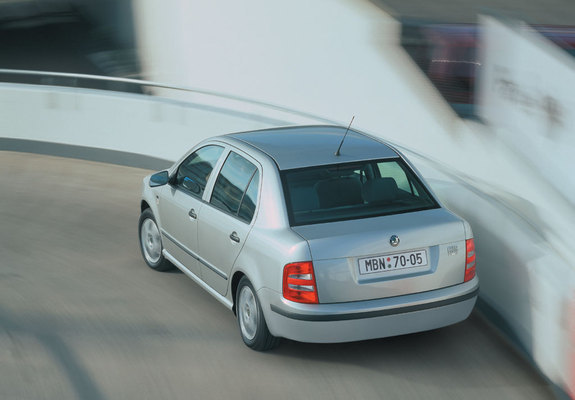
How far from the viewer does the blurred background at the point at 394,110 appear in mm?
6469

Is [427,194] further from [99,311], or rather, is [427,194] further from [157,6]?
[157,6]

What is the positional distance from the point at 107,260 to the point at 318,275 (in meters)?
3.73

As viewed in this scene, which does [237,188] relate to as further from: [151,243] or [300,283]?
[151,243]

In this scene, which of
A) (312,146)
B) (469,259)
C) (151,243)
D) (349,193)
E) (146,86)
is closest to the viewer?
(469,259)

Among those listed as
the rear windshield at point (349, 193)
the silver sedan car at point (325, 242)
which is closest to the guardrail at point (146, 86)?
the silver sedan car at point (325, 242)

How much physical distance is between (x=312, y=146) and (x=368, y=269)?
1385 mm

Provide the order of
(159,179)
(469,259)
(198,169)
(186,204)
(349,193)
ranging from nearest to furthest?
(469,259), (349,193), (186,204), (198,169), (159,179)

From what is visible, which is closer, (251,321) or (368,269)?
(368,269)

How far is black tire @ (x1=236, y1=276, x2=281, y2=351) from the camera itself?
6441 millimetres

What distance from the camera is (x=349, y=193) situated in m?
6.56

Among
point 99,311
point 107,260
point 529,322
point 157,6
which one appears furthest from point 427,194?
point 157,6

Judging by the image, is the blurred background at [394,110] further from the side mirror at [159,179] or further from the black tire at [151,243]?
the side mirror at [159,179]

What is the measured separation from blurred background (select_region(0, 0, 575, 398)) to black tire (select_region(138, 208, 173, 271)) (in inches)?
40.7

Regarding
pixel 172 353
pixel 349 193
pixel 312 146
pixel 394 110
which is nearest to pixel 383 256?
pixel 349 193
